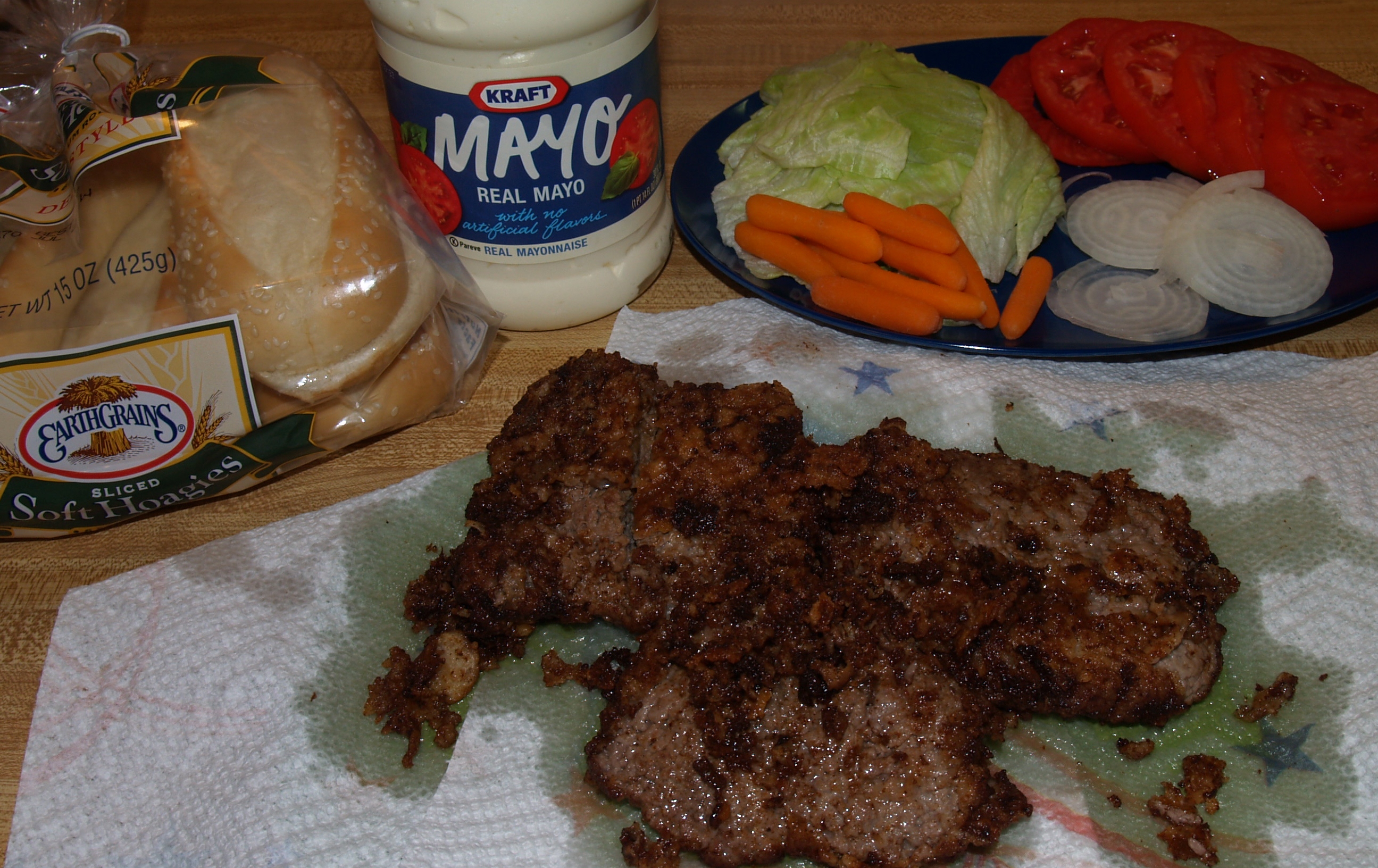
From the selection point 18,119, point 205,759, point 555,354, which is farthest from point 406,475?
point 18,119

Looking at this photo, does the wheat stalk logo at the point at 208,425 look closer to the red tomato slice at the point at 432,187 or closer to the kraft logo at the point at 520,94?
the red tomato slice at the point at 432,187

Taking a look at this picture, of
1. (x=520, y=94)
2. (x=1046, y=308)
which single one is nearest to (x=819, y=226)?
(x=1046, y=308)

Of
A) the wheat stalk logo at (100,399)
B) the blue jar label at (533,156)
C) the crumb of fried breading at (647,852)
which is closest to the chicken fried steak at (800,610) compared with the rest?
the crumb of fried breading at (647,852)

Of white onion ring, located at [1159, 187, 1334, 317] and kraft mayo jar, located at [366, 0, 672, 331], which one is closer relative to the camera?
kraft mayo jar, located at [366, 0, 672, 331]

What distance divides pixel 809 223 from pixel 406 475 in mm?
1624

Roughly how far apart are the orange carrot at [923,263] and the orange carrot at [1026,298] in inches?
7.0

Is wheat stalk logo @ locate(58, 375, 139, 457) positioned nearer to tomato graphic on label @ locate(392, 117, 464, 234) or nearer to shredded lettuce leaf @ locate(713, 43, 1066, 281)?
tomato graphic on label @ locate(392, 117, 464, 234)

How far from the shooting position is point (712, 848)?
2.15m

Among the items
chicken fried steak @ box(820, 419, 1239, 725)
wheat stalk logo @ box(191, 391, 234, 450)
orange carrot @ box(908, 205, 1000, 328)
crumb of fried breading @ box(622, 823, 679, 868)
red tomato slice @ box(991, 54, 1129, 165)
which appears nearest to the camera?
crumb of fried breading @ box(622, 823, 679, 868)

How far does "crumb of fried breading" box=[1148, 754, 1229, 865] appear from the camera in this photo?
7.14ft

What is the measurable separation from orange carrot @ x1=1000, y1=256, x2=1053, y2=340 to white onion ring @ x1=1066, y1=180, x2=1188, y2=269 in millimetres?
270

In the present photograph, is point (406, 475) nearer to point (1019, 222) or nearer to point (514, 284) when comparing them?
point (514, 284)

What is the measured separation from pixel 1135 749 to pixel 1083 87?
2.77 m

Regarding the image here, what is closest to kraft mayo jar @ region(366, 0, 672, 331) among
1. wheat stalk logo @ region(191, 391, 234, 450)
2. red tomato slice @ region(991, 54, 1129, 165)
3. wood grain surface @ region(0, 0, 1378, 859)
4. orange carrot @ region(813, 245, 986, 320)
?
wood grain surface @ region(0, 0, 1378, 859)
